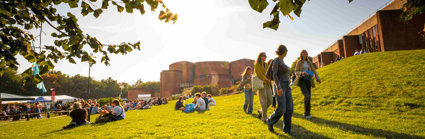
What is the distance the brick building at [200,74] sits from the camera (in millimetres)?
66938

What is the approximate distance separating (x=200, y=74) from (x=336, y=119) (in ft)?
220

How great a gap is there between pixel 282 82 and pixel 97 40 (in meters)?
3.29

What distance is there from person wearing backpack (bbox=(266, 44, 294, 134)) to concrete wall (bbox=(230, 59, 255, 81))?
6499 cm

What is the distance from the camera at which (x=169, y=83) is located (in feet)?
219

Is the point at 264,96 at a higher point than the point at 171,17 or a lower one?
lower

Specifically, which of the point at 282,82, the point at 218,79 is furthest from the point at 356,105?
the point at 218,79

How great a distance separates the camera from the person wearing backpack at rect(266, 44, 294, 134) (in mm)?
3750

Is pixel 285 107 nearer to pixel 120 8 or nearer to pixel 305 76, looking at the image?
pixel 305 76

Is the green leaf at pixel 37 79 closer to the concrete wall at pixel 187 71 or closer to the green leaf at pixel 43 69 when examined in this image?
the green leaf at pixel 43 69

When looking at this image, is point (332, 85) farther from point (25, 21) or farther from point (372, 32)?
point (372, 32)

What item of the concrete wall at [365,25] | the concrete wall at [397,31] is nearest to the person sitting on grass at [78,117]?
the concrete wall at [397,31]

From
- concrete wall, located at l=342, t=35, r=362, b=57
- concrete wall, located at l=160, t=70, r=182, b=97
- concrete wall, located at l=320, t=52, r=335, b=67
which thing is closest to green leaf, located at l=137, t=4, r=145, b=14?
concrete wall, located at l=342, t=35, r=362, b=57

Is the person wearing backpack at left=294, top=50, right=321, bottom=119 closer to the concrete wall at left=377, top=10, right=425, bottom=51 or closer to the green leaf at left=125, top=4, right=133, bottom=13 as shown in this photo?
the green leaf at left=125, top=4, right=133, bottom=13

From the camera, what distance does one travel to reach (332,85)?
456 inches
